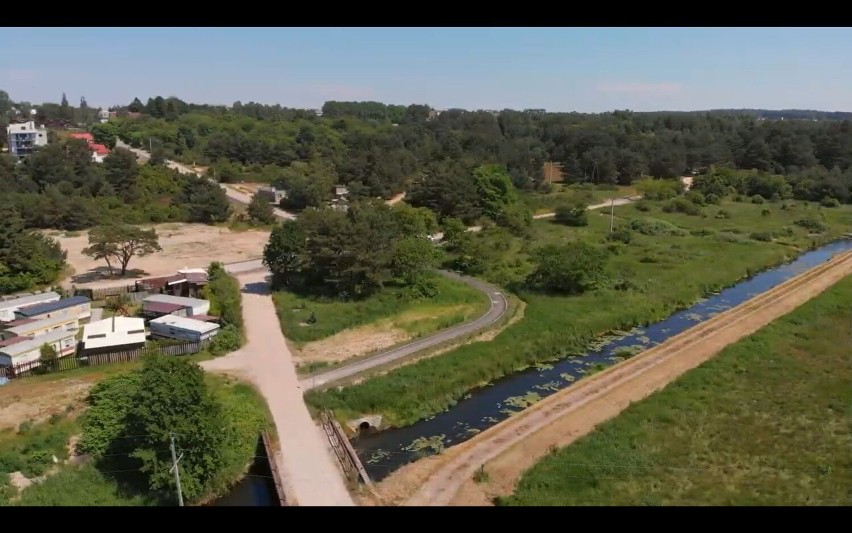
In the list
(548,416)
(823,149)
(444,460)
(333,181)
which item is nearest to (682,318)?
(548,416)

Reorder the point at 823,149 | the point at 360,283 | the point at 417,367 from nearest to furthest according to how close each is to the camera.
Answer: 1. the point at 417,367
2. the point at 360,283
3. the point at 823,149

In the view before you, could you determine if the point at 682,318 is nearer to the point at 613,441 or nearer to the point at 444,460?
the point at 613,441

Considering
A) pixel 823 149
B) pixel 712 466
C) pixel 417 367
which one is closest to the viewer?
pixel 712 466

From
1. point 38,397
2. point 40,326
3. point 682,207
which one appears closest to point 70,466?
point 38,397

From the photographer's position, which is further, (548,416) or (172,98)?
(172,98)

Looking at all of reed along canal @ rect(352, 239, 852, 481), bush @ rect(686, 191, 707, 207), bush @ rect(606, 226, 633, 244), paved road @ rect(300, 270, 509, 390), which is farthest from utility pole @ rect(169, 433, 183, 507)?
bush @ rect(686, 191, 707, 207)

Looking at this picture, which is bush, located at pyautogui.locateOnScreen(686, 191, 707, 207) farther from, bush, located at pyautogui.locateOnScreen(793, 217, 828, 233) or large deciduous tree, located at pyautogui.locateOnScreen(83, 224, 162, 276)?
→ large deciduous tree, located at pyautogui.locateOnScreen(83, 224, 162, 276)
